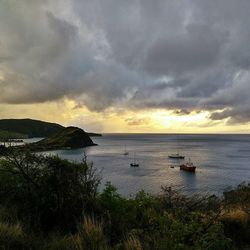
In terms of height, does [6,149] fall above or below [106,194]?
above

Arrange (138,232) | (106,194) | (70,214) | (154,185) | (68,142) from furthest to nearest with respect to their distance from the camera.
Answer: (68,142)
(154,185)
(106,194)
(70,214)
(138,232)

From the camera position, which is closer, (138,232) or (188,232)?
(188,232)

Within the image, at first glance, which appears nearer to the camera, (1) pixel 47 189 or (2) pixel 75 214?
(2) pixel 75 214

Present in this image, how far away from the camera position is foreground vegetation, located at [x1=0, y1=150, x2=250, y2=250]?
6.34 m

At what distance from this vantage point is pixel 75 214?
818 centimetres

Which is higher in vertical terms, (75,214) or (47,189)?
(47,189)

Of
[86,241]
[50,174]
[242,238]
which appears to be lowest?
[242,238]

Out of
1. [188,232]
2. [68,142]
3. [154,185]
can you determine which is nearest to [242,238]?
[188,232]

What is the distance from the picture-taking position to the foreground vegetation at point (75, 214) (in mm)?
6340

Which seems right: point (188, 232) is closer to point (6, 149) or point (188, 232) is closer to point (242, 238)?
point (242, 238)

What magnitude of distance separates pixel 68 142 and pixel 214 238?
190087mm

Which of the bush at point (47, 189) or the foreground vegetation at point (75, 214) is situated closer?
the foreground vegetation at point (75, 214)

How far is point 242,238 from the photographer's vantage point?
8.52 metres

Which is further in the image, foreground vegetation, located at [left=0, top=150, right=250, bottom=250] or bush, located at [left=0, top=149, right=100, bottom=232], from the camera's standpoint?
bush, located at [left=0, top=149, right=100, bottom=232]
